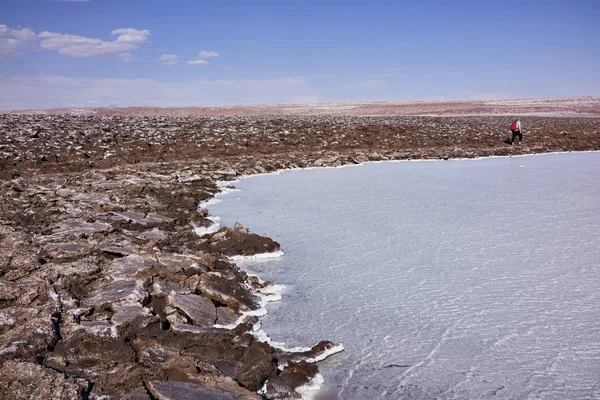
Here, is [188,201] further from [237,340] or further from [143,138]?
[143,138]

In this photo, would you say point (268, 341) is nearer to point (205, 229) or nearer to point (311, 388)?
point (311, 388)

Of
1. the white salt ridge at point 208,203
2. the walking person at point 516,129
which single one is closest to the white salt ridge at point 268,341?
the white salt ridge at point 208,203

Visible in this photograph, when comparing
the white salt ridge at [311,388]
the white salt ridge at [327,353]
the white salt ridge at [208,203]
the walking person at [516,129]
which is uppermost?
the walking person at [516,129]

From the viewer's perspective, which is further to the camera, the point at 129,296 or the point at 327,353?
the point at 129,296

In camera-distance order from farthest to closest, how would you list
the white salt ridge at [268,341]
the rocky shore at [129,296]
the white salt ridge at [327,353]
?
the white salt ridge at [268,341] → the white salt ridge at [327,353] → the rocky shore at [129,296]

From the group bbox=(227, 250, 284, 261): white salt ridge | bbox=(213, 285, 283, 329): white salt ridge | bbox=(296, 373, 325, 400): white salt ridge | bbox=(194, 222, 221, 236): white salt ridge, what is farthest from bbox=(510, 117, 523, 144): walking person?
bbox=(296, 373, 325, 400): white salt ridge

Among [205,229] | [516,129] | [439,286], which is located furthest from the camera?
[516,129]

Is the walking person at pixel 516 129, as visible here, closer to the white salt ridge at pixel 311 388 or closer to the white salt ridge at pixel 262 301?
the white salt ridge at pixel 262 301

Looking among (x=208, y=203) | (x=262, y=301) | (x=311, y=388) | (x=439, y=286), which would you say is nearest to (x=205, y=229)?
(x=208, y=203)
